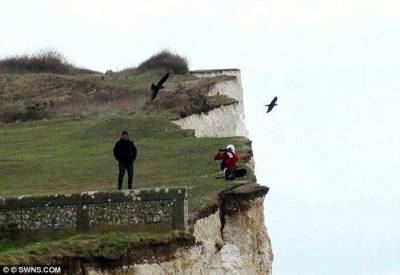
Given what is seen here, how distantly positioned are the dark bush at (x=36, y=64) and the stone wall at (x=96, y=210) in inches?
1562

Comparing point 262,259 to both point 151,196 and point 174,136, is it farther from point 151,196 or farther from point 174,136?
point 174,136

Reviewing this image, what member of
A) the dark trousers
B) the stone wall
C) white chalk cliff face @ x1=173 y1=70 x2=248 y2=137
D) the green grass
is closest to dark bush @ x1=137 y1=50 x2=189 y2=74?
white chalk cliff face @ x1=173 y1=70 x2=248 y2=137

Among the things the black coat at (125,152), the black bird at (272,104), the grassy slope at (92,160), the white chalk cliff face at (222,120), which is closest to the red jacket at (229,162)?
the grassy slope at (92,160)

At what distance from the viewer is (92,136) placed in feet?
131

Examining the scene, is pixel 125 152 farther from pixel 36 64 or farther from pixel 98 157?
pixel 36 64

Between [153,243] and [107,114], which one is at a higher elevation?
[107,114]

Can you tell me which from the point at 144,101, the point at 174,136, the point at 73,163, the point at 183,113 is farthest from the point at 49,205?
the point at 144,101

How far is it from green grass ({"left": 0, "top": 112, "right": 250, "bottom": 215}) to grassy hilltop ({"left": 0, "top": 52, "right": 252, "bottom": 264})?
26 millimetres

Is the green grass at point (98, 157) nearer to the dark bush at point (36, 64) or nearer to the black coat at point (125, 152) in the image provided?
the black coat at point (125, 152)

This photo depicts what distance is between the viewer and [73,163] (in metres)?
32.8

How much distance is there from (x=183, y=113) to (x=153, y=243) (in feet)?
78.0

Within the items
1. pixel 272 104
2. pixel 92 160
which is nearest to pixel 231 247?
pixel 92 160

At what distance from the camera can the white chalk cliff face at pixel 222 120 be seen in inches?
1827

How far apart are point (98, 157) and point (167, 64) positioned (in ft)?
90.3
